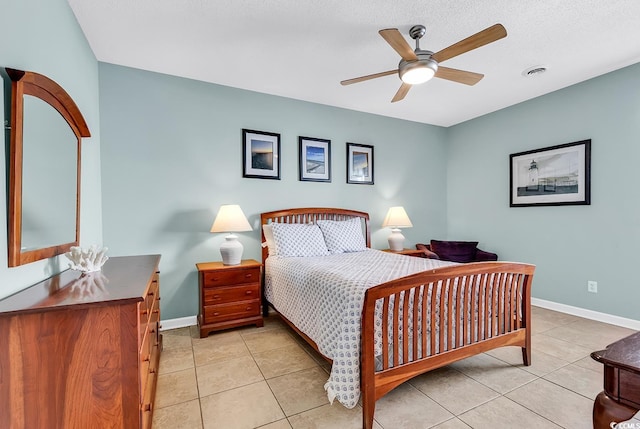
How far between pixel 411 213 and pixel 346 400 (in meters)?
3.49

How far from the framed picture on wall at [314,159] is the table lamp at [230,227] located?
1079mm

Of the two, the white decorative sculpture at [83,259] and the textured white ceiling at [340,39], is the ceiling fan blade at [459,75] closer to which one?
the textured white ceiling at [340,39]

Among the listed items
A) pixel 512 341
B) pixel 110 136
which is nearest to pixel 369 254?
pixel 512 341

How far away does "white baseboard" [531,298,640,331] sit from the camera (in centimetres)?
297

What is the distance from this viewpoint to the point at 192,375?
2.18m

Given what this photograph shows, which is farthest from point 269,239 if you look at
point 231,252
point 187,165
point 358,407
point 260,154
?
point 358,407

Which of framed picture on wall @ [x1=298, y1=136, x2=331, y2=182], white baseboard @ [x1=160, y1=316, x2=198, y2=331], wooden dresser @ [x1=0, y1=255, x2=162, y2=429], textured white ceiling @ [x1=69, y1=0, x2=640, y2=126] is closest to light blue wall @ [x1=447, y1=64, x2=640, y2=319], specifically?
textured white ceiling @ [x1=69, y1=0, x2=640, y2=126]

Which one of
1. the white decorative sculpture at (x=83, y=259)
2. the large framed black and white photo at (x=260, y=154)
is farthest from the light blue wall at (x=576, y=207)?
the white decorative sculpture at (x=83, y=259)

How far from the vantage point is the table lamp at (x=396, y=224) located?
408 centimetres

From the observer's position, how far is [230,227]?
9.75 feet

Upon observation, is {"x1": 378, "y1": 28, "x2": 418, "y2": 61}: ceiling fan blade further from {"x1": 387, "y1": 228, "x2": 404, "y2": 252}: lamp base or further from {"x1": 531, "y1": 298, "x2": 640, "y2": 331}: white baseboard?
{"x1": 531, "y1": 298, "x2": 640, "y2": 331}: white baseboard

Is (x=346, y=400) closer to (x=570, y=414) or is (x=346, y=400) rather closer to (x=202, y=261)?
(x=570, y=414)

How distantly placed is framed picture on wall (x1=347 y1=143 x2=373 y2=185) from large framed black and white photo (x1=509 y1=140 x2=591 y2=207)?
1.91 meters

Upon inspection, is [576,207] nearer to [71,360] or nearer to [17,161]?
[71,360]
